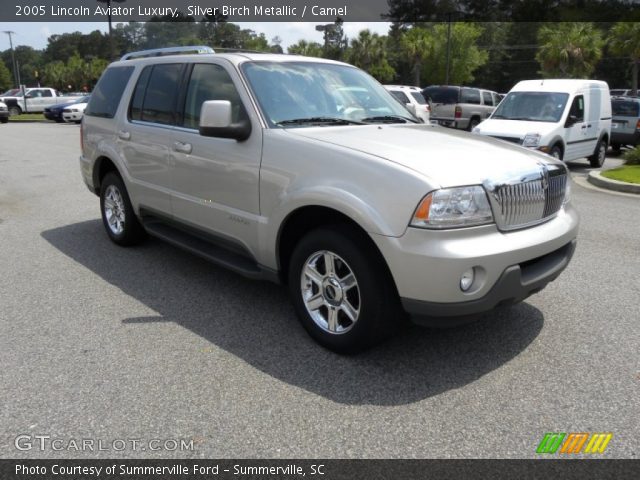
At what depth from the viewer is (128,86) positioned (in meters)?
5.80

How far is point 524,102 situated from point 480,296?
1042 centimetres

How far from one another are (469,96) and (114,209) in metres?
19.2

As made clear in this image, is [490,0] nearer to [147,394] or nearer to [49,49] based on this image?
[147,394]

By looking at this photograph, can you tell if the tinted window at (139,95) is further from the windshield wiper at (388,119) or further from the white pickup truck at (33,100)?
the white pickup truck at (33,100)

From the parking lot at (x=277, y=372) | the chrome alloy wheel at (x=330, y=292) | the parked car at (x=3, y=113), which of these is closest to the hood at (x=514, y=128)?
the parking lot at (x=277, y=372)

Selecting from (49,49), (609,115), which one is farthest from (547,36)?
(49,49)

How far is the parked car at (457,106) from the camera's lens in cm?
2158

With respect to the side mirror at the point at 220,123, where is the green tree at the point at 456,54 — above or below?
above

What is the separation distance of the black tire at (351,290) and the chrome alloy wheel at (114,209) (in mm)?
2990

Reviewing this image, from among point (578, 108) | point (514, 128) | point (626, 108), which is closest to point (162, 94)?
point (514, 128)

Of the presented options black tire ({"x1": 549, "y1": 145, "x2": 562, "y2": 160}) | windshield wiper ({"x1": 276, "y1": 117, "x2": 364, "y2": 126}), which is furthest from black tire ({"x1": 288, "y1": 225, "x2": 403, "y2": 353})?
black tire ({"x1": 549, "y1": 145, "x2": 562, "y2": 160})

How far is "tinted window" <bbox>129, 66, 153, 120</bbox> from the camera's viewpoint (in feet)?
18.2

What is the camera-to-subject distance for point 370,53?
200 ft

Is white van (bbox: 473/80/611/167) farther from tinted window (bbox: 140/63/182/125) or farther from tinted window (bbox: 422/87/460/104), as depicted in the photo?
tinted window (bbox: 422/87/460/104)
